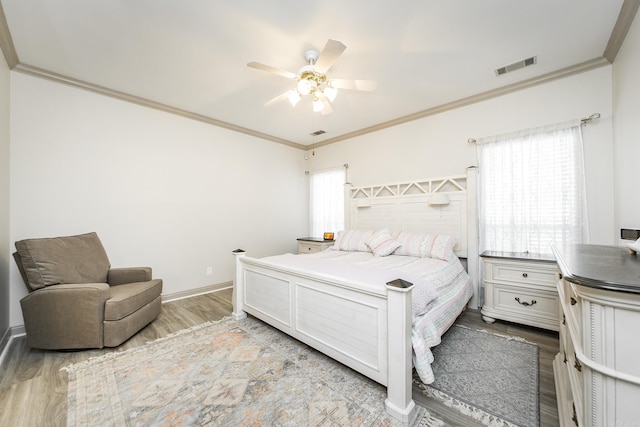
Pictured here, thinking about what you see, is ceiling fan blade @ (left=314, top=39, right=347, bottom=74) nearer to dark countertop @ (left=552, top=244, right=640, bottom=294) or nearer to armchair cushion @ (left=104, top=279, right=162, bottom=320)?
dark countertop @ (left=552, top=244, right=640, bottom=294)

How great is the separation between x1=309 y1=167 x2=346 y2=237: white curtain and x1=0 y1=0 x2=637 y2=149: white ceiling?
1.94 m

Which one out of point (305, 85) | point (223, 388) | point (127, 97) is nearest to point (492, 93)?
point (305, 85)

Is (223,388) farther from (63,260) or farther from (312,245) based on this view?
(312,245)

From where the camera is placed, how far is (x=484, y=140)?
127 inches

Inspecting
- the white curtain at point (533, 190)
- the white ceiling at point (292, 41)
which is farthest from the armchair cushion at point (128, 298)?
the white curtain at point (533, 190)

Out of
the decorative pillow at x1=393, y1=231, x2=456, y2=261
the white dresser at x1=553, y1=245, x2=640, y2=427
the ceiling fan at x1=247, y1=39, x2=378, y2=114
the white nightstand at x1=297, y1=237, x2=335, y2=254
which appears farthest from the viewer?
the white nightstand at x1=297, y1=237, x2=335, y2=254

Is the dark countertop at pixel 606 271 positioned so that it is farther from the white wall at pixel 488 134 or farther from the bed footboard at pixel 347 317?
the white wall at pixel 488 134

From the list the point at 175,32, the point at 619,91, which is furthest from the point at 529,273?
the point at 175,32

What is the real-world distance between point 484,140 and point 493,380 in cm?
266

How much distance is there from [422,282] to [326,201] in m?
3.28

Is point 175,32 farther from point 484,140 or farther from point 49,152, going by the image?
point 484,140

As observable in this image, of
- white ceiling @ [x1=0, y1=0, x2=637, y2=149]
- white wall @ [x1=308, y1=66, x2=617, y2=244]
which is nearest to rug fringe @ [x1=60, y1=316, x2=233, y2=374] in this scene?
white ceiling @ [x1=0, y1=0, x2=637, y2=149]

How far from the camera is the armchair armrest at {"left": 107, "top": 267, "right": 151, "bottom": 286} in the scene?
2893 millimetres

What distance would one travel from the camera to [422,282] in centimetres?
206
